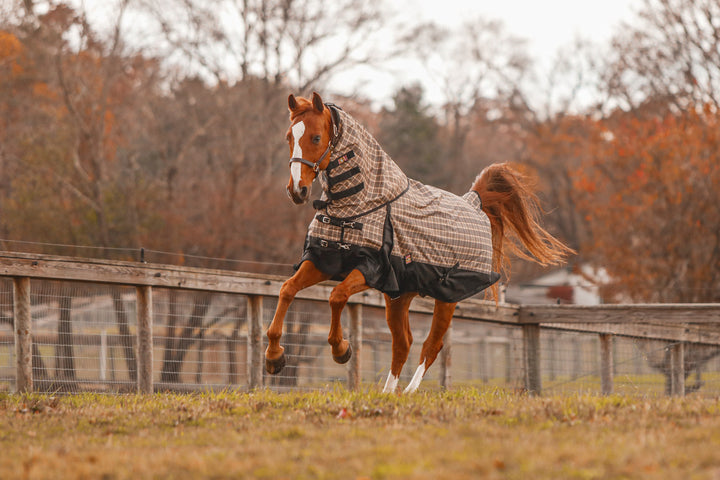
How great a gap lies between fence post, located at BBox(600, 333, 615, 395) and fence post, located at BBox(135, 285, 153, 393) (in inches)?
218

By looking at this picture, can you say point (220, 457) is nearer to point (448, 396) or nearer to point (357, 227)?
point (357, 227)

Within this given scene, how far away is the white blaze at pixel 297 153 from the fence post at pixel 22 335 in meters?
2.70

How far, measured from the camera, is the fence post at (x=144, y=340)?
6879 millimetres

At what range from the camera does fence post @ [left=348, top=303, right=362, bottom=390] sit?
788cm

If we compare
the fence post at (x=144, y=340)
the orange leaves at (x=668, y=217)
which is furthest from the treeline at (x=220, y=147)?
the fence post at (x=144, y=340)

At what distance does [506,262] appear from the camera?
24.7 ft

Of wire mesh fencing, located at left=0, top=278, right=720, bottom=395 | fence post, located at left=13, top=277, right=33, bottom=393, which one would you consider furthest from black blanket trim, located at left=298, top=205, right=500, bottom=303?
fence post, located at left=13, top=277, right=33, bottom=393

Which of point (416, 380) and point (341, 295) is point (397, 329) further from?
point (341, 295)

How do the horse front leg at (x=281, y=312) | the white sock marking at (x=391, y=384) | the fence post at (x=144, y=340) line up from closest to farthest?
the horse front leg at (x=281, y=312) < the white sock marking at (x=391, y=384) < the fence post at (x=144, y=340)

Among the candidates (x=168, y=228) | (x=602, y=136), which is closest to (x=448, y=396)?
(x=168, y=228)

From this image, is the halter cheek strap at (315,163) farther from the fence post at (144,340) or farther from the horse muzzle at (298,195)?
the fence post at (144,340)

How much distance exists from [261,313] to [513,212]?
257 cm

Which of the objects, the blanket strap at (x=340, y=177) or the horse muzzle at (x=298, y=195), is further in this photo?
the blanket strap at (x=340, y=177)

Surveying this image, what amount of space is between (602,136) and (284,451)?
28.3 m
